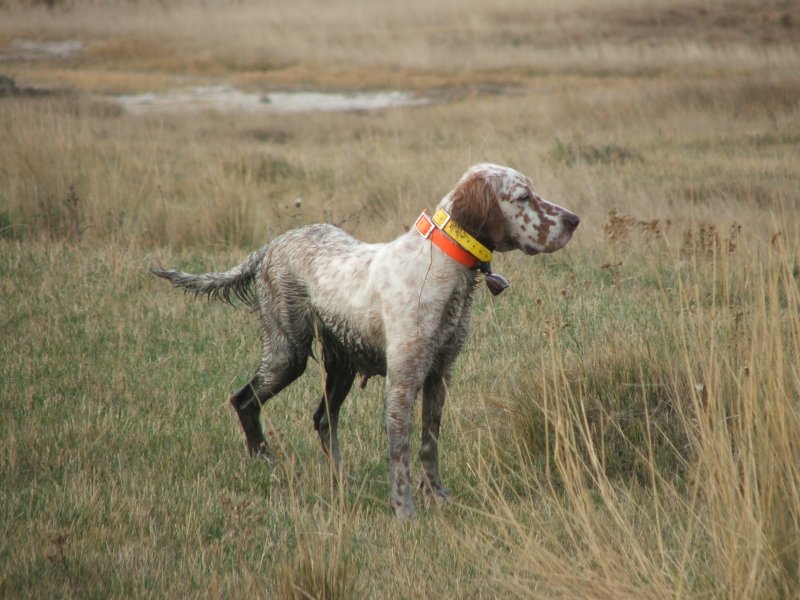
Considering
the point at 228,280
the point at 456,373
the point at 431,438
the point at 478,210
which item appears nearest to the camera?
the point at 478,210

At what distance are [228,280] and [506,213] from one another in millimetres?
1691

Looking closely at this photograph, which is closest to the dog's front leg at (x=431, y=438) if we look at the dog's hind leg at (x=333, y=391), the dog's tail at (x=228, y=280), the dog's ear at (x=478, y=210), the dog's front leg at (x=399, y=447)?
the dog's front leg at (x=399, y=447)

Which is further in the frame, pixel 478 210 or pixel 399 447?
pixel 399 447

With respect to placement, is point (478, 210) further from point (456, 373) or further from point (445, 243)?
point (456, 373)

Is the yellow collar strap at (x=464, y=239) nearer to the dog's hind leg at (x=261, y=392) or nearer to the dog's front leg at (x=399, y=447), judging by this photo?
the dog's front leg at (x=399, y=447)

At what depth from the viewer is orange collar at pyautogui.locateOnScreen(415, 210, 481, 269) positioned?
400cm

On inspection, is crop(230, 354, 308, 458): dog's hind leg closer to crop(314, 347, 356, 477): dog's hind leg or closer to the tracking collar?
crop(314, 347, 356, 477): dog's hind leg

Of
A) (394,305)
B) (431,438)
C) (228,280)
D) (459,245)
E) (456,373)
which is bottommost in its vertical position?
(456,373)

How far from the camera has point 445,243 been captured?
4016 millimetres

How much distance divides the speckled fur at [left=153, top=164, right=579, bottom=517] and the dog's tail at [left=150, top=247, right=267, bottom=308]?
0.38 feet

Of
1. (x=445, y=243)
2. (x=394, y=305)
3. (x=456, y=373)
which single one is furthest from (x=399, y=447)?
(x=456, y=373)

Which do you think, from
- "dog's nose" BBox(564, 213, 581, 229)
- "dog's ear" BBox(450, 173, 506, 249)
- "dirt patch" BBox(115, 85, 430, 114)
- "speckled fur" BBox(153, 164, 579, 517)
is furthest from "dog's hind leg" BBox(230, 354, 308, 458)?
"dirt patch" BBox(115, 85, 430, 114)

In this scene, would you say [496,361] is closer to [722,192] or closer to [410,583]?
[410,583]

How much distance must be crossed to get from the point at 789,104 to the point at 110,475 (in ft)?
46.4
